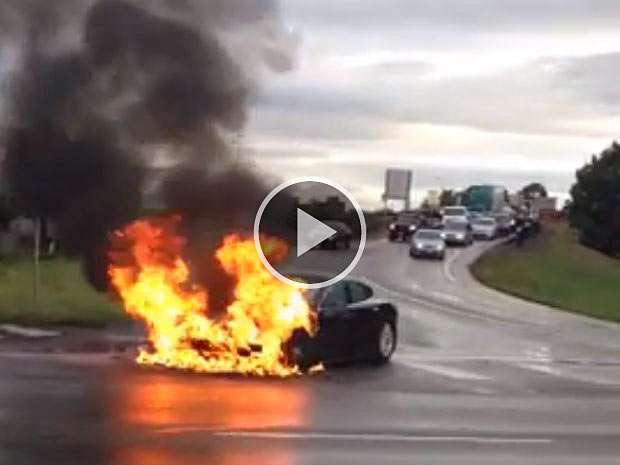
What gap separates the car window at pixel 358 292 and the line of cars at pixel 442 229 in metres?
34.2

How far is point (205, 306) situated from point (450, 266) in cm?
3404

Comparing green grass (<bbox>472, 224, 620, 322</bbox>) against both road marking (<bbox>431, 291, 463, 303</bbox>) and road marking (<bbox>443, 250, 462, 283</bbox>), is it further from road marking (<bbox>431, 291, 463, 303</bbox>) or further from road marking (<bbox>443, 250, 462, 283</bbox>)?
road marking (<bbox>431, 291, 463, 303</bbox>)

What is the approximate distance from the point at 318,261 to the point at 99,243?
162 inches

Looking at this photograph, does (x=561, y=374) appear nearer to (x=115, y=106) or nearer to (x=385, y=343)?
(x=385, y=343)

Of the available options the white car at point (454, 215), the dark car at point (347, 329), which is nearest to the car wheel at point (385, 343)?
the dark car at point (347, 329)

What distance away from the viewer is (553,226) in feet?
274

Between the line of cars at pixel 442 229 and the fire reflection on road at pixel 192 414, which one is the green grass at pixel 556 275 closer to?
the line of cars at pixel 442 229

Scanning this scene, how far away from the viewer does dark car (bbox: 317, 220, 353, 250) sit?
19.1m

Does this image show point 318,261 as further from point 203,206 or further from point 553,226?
point 553,226

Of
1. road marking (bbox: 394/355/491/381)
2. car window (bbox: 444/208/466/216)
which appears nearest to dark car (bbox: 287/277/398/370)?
road marking (bbox: 394/355/491/381)

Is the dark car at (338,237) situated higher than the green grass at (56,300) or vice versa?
the dark car at (338,237)

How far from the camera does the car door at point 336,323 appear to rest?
1752 centimetres

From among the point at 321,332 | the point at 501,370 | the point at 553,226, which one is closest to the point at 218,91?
the point at 321,332

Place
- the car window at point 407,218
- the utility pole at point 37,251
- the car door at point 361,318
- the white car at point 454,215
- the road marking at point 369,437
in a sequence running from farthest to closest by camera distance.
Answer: the white car at point 454,215 < the car window at point 407,218 < the utility pole at point 37,251 < the car door at point 361,318 < the road marking at point 369,437
